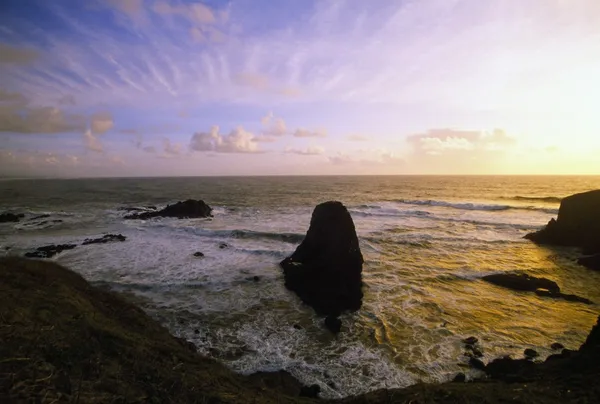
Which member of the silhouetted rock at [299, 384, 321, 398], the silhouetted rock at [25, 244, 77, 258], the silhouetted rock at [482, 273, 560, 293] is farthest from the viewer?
the silhouetted rock at [25, 244, 77, 258]

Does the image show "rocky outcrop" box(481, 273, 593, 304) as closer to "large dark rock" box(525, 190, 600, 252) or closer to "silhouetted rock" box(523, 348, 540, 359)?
"silhouetted rock" box(523, 348, 540, 359)

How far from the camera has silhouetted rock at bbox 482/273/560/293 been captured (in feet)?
53.9

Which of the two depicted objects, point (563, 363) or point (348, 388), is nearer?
point (563, 363)

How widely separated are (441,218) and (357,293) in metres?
30.8

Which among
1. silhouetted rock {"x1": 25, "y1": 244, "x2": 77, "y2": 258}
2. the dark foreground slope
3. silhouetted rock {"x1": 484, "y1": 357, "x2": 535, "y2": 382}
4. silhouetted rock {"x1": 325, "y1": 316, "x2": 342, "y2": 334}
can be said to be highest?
the dark foreground slope

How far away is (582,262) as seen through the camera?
69.6 ft

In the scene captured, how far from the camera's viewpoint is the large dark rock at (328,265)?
1496 cm

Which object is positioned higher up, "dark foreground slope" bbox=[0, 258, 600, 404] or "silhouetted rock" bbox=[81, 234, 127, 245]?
"dark foreground slope" bbox=[0, 258, 600, 404]

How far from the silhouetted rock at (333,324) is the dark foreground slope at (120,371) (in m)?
3.34

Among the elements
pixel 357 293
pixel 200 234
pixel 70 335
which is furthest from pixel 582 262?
pixel 200 234

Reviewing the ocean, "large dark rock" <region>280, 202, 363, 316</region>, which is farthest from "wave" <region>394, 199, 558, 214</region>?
"large dark rock" <region>280, 202, 363, 316</region>

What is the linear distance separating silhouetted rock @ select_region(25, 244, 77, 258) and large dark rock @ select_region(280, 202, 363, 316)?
1604 cm

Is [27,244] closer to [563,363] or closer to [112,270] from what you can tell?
[112,270]

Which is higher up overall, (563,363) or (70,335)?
(70,335)
